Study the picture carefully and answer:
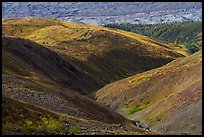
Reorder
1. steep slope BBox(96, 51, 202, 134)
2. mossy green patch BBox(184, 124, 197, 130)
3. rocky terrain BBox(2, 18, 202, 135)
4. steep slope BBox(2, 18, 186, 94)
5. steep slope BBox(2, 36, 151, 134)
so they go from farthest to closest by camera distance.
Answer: steep slope BBox(2, 18, 186, 94), steep slope BBox(96, 51, 202, 134), mossy green patch BBox(184, 124, 197, 130), rocky terrain BBox(2, 18, 202, 135), steep slope BBox(2, 36, 151, 134)

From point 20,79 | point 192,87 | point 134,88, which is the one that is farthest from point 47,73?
point 192,87

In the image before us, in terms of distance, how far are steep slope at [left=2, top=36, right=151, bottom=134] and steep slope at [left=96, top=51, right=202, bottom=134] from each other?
4431 millimetres

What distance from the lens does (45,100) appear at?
44.8m

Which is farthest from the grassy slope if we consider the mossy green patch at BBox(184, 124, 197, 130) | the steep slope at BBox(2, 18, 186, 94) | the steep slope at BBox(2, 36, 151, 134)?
the steep slope at BBox(2, 18, 186, 94)

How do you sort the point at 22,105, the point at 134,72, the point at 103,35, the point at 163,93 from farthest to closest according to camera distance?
the point at 103,35, the point at 134,72, the point at 163,93, the point at 22,105

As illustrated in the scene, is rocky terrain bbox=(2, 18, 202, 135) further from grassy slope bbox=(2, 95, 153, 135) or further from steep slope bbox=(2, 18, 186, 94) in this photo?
steep slope bbox=(2, 18, 186, 94)

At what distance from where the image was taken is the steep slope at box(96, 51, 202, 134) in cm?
4772

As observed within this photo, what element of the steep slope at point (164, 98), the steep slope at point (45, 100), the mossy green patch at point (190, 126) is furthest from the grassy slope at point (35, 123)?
the steep slope at point (164, 98)

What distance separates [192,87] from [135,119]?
8.09 metres

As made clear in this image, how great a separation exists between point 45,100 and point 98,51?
223ft

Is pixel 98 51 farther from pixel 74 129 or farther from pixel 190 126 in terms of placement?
pixel 74 129

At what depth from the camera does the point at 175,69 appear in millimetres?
68438

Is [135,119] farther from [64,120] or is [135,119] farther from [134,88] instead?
[64,120]

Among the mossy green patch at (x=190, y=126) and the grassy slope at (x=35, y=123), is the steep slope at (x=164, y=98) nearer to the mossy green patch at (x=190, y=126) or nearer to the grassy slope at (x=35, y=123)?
the mossy green patch at (x=190, y=126)
